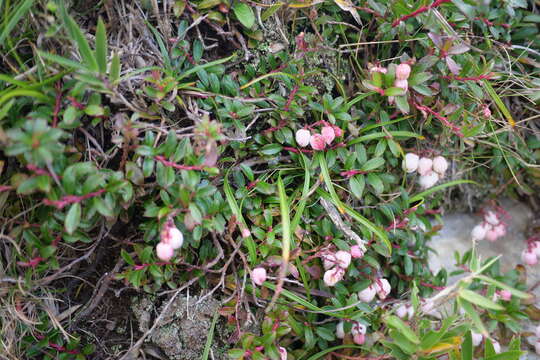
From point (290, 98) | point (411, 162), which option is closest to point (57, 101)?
point (290, 98)

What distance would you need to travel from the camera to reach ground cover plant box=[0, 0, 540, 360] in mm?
1487

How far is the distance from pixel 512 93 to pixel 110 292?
1912 mm

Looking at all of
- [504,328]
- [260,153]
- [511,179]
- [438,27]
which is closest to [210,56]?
[260,153]

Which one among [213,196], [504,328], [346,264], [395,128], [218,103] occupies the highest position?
[218,103]

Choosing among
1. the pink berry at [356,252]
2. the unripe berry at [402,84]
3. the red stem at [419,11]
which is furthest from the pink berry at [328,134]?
the red stem at [419,11]

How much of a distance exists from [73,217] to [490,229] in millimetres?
1878

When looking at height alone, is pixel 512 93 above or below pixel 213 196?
below

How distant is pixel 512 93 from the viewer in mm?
2121

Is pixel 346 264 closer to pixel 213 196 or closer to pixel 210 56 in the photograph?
pixel 213 196

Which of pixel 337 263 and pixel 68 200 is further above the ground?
pixel 68 200

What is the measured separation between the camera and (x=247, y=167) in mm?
1755

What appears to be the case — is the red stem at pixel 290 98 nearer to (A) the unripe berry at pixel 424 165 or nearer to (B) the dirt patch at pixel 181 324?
(A) the unripe berry at pixel 424 165

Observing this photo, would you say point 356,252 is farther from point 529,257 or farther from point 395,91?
point 529,257

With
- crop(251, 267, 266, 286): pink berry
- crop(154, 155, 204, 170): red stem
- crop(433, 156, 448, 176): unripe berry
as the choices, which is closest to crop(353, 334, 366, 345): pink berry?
crop(251, 267, 266, 286): pink berry
